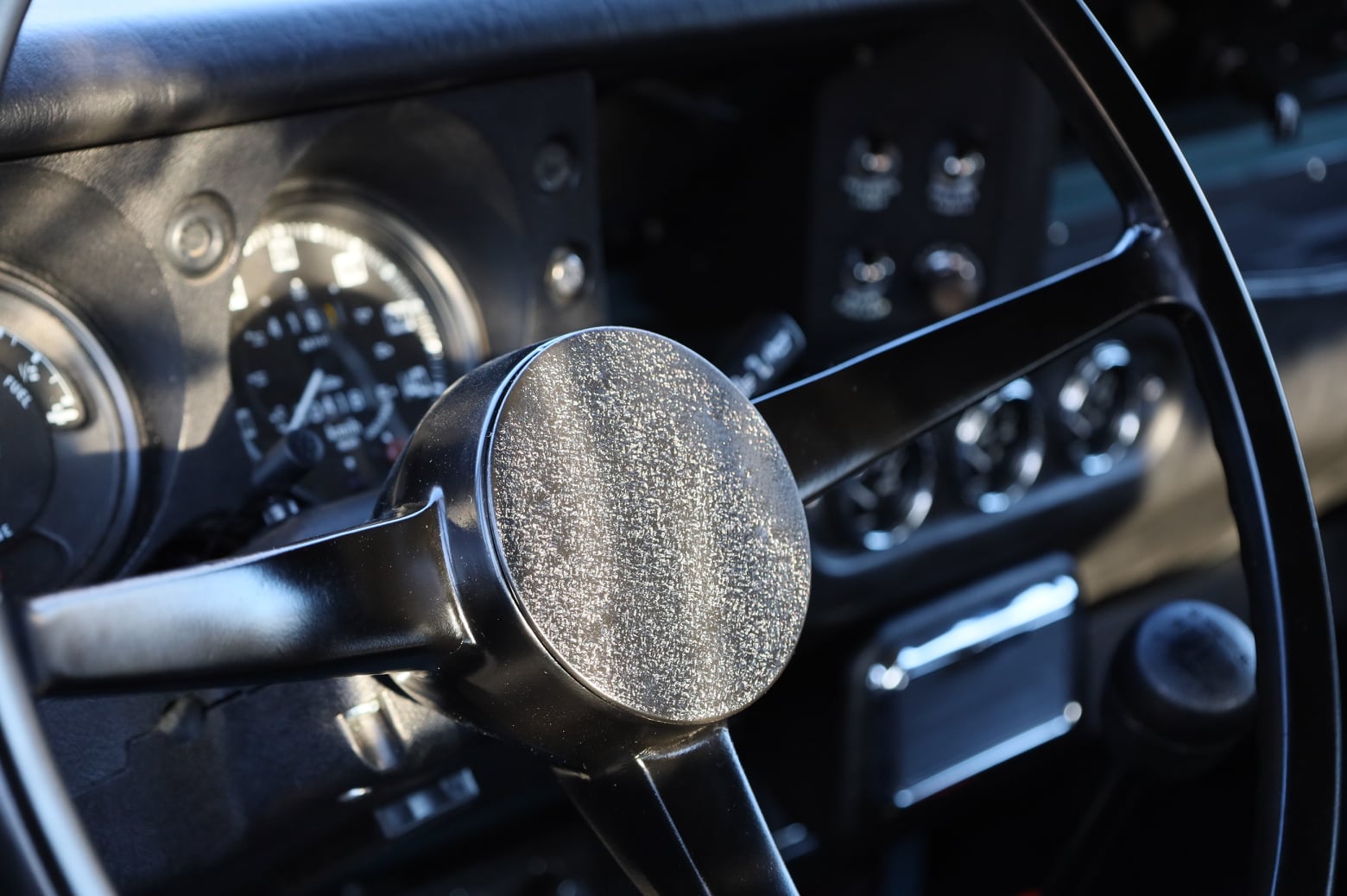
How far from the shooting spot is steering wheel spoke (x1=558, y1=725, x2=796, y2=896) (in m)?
0.77

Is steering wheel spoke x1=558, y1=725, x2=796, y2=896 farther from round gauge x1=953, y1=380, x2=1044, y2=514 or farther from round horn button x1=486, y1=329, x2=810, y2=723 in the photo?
round gauge x1=953, y1=380, x2=1044, y2=514

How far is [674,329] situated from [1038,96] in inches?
17.8

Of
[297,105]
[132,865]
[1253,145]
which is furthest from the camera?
[1253,145]

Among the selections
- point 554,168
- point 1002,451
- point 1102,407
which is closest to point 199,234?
point 554,168

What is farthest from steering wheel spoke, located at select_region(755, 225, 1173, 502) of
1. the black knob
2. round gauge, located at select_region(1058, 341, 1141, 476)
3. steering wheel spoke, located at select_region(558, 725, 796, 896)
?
round gauge, located at select_region(1058, 341, 1141, 476)

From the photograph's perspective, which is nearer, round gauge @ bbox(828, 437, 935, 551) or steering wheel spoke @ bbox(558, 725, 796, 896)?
steering wheel spoke @ bbox(558, 725, 796, 896)

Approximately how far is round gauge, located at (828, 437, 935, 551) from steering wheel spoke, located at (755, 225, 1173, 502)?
23.4 inches

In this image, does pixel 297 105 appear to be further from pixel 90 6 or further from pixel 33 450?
pixel 33 450

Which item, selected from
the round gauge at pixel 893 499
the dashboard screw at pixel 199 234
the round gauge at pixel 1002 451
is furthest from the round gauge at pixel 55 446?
the round gauge at pixel 1002 451

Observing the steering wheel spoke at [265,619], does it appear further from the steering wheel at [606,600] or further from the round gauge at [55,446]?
the round gauge at [55,446]

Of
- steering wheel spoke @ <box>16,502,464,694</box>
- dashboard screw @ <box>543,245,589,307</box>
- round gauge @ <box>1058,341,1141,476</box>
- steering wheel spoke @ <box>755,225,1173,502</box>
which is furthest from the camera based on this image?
round gauge @ <box>1058,341,1141,476</box>

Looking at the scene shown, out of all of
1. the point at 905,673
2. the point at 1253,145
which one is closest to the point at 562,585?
the point at 905,673

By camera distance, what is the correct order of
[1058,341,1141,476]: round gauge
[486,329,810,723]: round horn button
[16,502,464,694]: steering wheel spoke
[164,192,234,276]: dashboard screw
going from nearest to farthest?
[16,502,464,694]: steering wheel spoke, [486,329,810,723]: round horn button, [164,192,234,276]: dashboard screw, [1058,341,1141,476]: round gauge

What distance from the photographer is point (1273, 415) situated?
0.99 meters
